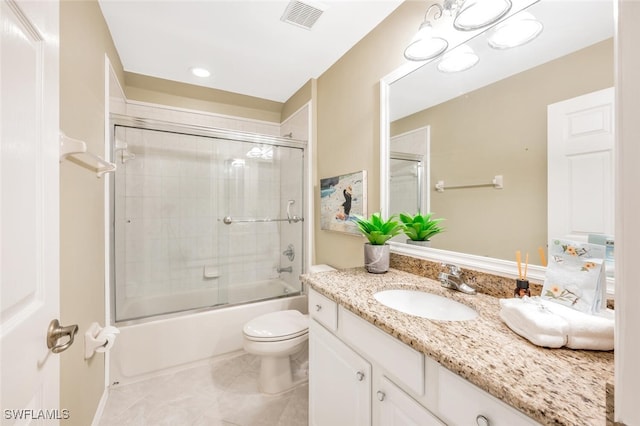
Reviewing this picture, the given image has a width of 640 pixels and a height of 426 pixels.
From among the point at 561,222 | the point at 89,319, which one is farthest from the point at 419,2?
the point at 89,319

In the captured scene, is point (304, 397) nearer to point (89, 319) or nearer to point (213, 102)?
point (89, 319)

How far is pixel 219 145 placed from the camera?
239 centimetres

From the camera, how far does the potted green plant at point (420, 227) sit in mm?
1370

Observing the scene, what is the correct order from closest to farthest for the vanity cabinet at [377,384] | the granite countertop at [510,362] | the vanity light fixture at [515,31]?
the granite countertop at [510,362], the vanity cabinet at [377,384], the vanity light fixture at [515,31]

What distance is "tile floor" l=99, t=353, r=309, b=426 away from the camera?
1.51 m

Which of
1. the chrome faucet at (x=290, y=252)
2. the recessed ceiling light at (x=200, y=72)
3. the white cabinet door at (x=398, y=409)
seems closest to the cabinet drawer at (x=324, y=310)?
the white cabinet door at (x=398, y=409)

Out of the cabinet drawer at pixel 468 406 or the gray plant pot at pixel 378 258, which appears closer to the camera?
the cabinet drawer at pixel 468 406

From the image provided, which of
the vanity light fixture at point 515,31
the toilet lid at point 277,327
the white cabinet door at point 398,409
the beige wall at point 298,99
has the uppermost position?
the beige wall at point 298,99

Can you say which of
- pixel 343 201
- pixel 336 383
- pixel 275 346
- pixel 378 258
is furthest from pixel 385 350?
pixel 343 201

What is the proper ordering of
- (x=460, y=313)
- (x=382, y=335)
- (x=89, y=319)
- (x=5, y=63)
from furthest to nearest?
(x=89, y=319)
(x=460, y=313)
(x=382, y=335)
(x=5, y=63)

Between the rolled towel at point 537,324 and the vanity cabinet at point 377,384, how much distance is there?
0.82ft

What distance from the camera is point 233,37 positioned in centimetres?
187

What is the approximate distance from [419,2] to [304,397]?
2.49 meters

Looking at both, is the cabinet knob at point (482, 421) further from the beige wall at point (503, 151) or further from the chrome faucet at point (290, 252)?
the chrome faucet at point (290, 252)
